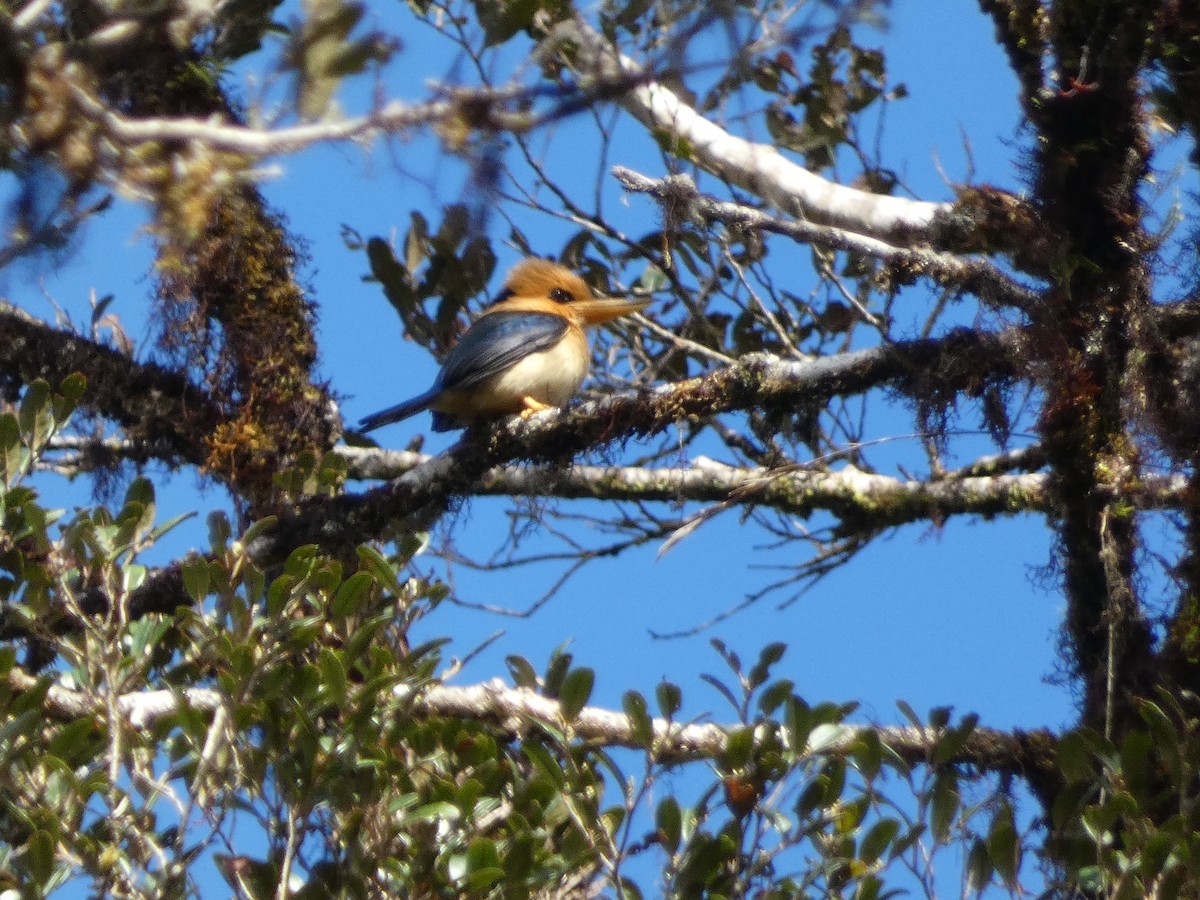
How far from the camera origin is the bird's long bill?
766 cm

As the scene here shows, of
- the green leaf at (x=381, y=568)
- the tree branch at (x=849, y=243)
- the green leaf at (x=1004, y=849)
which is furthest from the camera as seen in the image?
the tree branch at (x=849, y=243)

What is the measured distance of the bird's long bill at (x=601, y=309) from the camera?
766 cm

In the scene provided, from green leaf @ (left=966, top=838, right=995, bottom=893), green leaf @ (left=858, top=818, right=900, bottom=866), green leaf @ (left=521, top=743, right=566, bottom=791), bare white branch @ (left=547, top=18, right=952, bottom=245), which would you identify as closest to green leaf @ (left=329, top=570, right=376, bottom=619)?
green leaf @ (left=521, top=743, right=566, bottom=791)

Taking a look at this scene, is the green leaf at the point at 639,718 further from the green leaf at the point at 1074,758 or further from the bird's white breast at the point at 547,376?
the bird's white breast at the point at 547,376

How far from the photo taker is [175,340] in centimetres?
592

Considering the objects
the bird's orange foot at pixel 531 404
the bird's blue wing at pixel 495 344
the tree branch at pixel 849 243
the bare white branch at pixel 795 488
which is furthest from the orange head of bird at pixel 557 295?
the tree branch at pixel 849 243

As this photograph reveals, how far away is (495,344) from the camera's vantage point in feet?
23.0

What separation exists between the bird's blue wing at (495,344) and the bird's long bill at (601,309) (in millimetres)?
305

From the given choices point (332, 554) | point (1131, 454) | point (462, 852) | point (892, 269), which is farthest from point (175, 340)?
point (1131, 454)

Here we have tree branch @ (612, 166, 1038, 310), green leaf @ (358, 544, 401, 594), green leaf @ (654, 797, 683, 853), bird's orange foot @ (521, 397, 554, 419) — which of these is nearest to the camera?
green leaf @ (654, 797, 683, 853)

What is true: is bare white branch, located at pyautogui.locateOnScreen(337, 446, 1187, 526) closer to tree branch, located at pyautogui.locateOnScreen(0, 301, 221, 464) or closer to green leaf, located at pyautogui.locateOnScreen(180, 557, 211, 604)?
tree branch, located at pyautogui.locateOnScreen(0, 301, 221, 464)

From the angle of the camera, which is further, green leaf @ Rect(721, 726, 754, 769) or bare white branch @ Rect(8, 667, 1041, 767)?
bare white branch @ Rect(8, 667, 1041, 767)

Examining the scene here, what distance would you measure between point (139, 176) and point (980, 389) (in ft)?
9.65

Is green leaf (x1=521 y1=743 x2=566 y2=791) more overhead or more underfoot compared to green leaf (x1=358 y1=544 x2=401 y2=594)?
more underfoot
